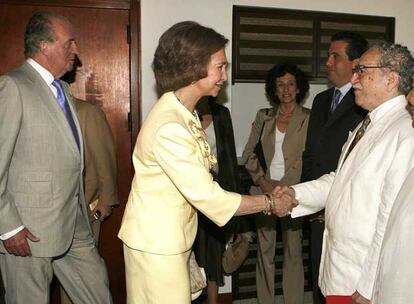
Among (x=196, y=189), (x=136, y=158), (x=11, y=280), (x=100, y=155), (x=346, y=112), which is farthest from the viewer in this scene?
(x=100, y=155)

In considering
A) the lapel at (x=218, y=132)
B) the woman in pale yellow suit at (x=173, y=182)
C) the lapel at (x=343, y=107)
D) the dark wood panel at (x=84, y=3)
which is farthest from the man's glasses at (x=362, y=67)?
the dark wood panel at (x=84, y=3)

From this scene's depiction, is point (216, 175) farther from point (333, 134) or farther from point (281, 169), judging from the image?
point (333, 134)

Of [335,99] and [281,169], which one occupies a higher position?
[335,99]

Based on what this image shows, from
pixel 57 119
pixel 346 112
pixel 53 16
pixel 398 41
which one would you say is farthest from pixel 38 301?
pixel 398 41

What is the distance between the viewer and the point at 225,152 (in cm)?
313

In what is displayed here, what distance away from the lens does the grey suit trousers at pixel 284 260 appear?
327 cm

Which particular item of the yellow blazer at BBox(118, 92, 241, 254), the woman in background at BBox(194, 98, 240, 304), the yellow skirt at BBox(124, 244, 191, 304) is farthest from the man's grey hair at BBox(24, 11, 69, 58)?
the woman in background at BBox(194, 98, 240, 304)

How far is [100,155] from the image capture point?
288cm

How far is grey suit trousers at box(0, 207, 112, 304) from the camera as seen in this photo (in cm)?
211

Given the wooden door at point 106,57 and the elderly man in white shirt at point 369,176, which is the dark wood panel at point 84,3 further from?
the elderly man in white shirt at point 369,176

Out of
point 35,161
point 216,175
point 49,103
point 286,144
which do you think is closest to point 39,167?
point 35,161

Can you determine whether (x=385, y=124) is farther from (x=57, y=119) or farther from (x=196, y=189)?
(x=57, y=119)

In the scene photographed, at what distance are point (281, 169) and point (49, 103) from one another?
5.95 ft

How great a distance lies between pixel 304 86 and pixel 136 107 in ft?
4.46
